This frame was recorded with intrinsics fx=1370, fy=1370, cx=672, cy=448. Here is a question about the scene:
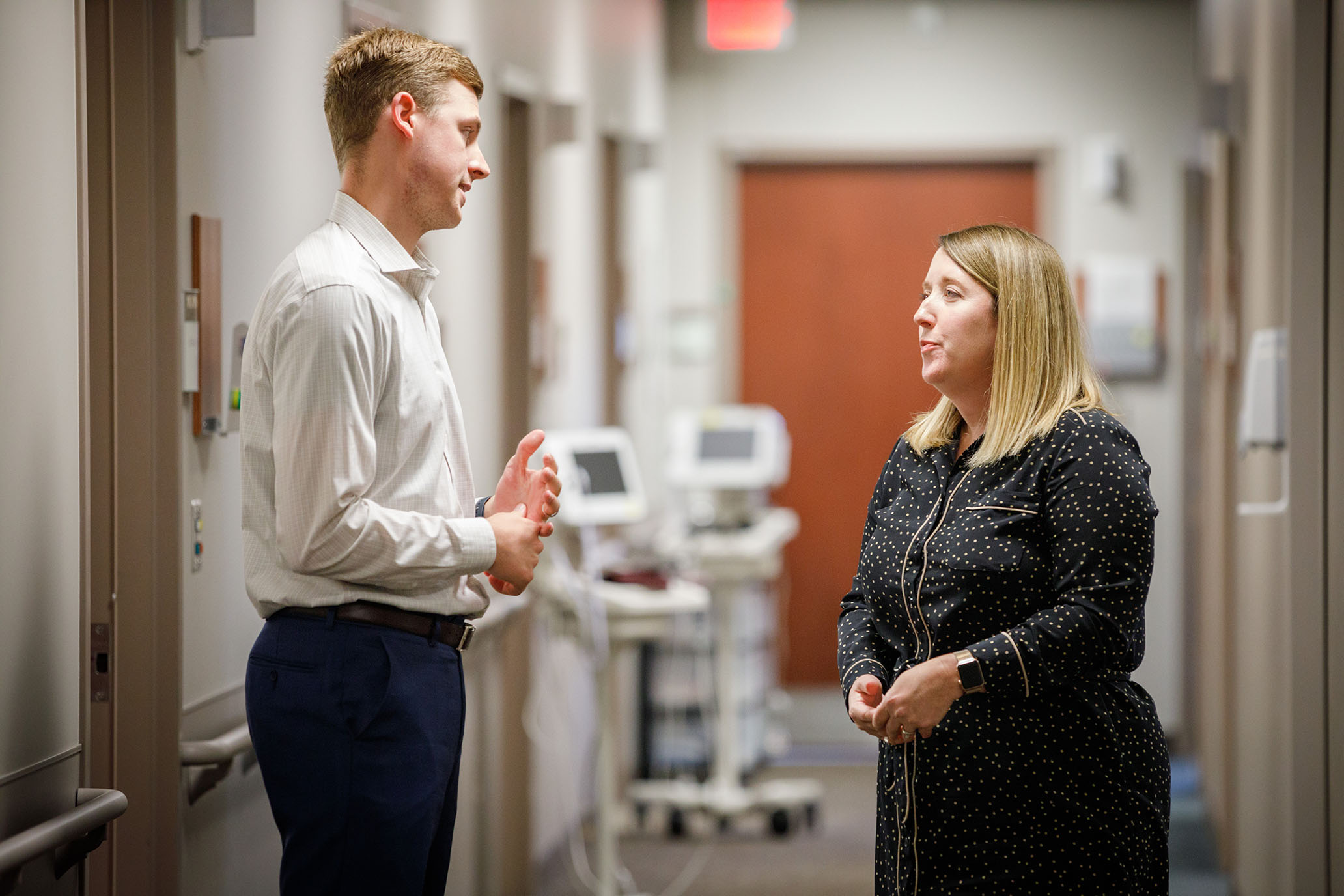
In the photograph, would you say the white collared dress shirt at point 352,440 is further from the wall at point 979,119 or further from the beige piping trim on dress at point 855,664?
the wall at point 979,119

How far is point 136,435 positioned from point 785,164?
4418 mm

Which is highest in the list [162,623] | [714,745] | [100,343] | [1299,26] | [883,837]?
[1299,26]

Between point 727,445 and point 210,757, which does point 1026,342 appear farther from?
point 727,445

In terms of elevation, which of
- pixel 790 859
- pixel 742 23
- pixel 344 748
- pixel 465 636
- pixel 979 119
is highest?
pixel 742 23

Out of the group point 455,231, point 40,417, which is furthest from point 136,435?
point 455,231

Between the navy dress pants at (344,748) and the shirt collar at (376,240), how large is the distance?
43 cm

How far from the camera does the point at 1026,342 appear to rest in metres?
1.73

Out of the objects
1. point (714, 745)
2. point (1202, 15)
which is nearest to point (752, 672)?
point (714, 745)

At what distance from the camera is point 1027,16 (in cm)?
581

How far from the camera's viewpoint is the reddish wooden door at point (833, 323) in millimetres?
5957

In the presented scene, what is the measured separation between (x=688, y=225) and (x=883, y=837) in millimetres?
4428

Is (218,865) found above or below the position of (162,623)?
below

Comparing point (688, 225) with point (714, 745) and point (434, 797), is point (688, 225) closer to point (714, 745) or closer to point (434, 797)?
point (714, 745)

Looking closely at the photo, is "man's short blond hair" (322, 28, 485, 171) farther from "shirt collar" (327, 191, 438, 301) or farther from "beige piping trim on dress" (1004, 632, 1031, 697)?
"beige piping trim on dress" (1004, 632, 1031, 697)
